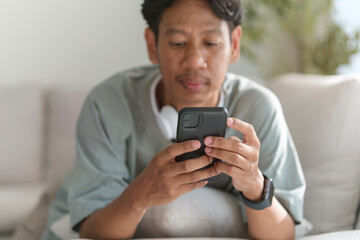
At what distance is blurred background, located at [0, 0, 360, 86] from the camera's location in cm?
211

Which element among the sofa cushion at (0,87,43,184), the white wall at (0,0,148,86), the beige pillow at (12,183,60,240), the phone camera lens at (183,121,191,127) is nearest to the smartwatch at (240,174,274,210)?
the phone camera lens at (183,121,191,127)

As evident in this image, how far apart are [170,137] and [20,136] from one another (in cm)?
98

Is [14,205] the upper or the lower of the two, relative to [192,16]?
lower

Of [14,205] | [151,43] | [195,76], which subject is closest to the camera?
[195,76]

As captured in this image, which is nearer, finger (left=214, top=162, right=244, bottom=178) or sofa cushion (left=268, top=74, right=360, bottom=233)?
finger (left=214, top=162, right=244, bottom=178)

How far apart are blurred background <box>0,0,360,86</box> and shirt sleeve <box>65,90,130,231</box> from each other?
1.05m

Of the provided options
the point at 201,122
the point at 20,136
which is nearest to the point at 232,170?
the point at 201,122

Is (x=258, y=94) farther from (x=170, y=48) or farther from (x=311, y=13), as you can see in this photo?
(x=311, y=13)

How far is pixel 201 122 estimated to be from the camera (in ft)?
2.66

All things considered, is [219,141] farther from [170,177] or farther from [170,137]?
[170,137]

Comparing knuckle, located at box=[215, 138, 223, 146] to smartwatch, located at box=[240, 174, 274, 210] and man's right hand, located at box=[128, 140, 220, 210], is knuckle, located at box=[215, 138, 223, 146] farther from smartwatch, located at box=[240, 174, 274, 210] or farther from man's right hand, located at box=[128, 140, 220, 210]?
smartwatch, located at box=[240, 174, 274, 210]

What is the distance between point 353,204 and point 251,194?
0.39 meters

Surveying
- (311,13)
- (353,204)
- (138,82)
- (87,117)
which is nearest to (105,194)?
(87,117)

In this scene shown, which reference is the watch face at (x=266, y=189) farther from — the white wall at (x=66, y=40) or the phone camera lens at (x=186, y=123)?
the white wall at (x=66, y=40)
